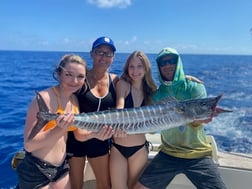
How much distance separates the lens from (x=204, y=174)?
2.54m

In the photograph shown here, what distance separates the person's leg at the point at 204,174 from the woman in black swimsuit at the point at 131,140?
42cm

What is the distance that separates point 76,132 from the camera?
2.60 meters

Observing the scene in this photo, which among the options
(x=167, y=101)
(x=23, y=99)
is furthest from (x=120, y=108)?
(x=23, y=99)

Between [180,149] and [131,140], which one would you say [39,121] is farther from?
[180,149]

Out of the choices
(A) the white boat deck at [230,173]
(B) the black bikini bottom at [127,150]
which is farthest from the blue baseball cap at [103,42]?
(A) the white boat deck at [230,173]

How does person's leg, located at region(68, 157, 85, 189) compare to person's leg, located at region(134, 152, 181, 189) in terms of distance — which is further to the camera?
person's leg, located at region(68, 157, 85, 189)

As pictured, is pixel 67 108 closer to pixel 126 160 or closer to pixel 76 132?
pixel 76 132

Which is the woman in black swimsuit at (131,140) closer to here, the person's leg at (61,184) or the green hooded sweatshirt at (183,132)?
the green hooded sweatshirt at (183,132)

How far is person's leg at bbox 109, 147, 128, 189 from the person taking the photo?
267 centimetres

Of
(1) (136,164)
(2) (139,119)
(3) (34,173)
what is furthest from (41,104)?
(1) (136,164)

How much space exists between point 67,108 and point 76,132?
0.81 ft

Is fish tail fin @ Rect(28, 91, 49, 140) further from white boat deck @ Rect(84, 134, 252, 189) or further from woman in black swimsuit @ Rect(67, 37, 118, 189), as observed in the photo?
white boat deck @ Rect(84, 134, 252, 189)

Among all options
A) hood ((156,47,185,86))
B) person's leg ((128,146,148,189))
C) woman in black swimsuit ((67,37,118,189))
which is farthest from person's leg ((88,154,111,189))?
hood ((156,47,185,86))

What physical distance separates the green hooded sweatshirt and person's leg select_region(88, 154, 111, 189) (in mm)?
555
